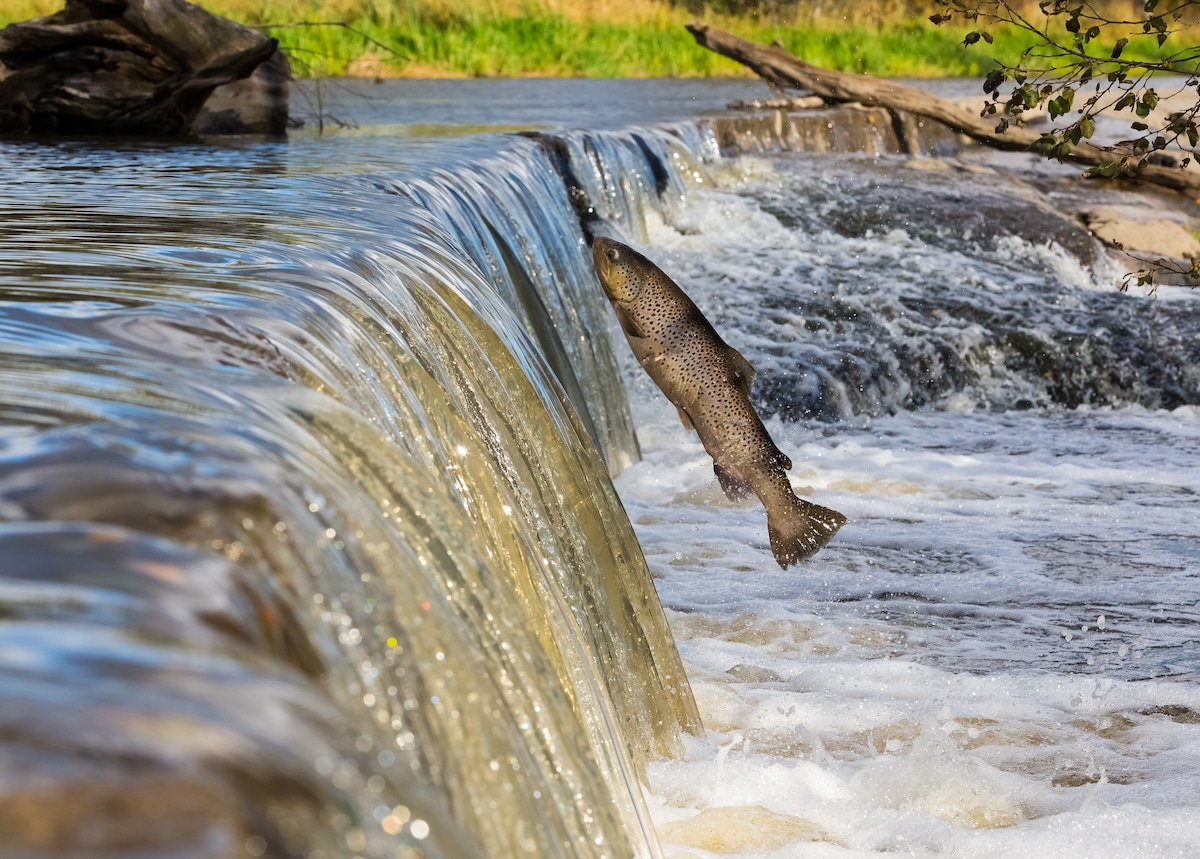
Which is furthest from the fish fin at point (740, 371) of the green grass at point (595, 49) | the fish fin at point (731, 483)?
the green grass at point (595, 49)

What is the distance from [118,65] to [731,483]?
19.3 ft

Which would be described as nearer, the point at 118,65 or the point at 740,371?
the point at 740,371

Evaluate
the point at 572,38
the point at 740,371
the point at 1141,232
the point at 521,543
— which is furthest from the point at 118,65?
the point at 572,38

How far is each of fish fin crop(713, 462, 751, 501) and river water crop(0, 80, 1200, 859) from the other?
1.49ft

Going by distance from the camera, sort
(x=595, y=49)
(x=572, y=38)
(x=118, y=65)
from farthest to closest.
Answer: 1. (x=572, y=38)
2. (x=595, y=49)
3. (x=118, y=65)

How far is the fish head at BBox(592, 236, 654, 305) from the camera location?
3912 mm

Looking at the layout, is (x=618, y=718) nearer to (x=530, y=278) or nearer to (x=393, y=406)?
(x=393, y=406)

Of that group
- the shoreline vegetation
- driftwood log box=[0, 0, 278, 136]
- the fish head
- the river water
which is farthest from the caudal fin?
the shoreline vegetation

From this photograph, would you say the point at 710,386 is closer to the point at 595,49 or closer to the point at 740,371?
the point at 740,371

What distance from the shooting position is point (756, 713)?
11.4 ft

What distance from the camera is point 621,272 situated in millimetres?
3922

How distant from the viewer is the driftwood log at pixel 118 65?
803 centimetres

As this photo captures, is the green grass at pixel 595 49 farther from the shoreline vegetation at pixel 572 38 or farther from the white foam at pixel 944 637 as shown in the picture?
the white foam at pixel 944 637

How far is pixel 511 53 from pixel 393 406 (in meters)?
17.3
